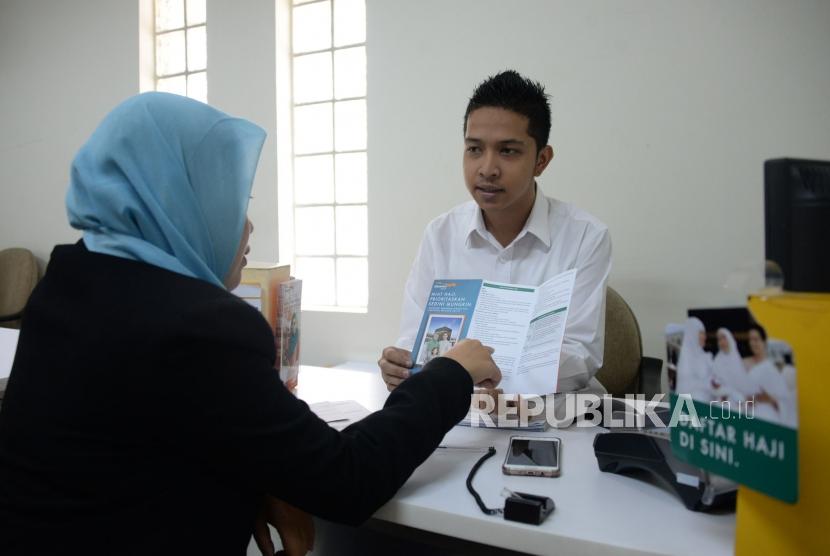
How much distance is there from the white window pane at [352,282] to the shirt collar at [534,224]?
1.69 m

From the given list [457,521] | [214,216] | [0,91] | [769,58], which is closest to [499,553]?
[457,521]

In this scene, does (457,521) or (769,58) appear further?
(769,58)

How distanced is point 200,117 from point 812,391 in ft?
3.12

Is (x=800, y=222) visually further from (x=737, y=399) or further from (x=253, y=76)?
(x=253, y=76)

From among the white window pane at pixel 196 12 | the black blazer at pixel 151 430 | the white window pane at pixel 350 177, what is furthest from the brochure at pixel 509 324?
the white window pane at pixel 196 12

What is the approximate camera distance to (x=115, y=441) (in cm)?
77

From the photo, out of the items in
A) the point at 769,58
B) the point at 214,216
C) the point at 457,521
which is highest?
the point at 769,58

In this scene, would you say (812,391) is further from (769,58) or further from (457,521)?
(769,58)

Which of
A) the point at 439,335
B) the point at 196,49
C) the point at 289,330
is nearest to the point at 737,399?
the point at 439,335

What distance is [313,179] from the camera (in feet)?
11.7

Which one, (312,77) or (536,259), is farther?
(312,77)

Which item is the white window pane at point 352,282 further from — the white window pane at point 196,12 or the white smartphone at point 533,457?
the white smartphone at point 533,457

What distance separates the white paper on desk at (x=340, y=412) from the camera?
1238 millimetres

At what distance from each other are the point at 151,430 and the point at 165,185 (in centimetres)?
38
